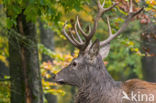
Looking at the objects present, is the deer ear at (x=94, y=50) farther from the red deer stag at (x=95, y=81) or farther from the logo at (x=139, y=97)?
the logo at (x=139, y=97)

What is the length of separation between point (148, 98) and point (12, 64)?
118 inches

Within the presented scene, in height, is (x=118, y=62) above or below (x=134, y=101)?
above

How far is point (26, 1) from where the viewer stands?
5977 mm

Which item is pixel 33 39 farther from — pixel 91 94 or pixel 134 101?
pixel 134 101

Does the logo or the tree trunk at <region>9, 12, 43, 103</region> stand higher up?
the tree trunk at <region>9, 12, 43, 103</region>

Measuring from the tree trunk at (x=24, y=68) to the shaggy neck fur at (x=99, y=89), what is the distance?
3.73ft

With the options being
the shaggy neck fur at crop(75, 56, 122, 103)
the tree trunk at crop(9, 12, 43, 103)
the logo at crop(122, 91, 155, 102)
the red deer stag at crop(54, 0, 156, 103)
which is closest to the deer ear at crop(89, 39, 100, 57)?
the red deer stag at crop(54, 0, 156, 103)

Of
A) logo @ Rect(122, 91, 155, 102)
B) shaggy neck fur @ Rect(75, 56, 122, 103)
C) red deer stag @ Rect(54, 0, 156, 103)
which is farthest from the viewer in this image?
shaggy neck fur @ Rect(75, 56, 122, 103)

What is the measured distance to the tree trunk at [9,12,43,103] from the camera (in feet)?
22.4

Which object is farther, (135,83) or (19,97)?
(19,97)

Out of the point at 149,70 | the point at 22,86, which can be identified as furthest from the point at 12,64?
the point at 149,70

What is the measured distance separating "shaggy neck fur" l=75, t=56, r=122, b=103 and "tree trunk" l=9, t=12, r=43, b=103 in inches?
44.8

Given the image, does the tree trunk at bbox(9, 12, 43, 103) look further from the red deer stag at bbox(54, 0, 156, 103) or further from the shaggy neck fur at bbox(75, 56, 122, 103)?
the shaggy neck fur at bbox(75, 56, 122, 103)

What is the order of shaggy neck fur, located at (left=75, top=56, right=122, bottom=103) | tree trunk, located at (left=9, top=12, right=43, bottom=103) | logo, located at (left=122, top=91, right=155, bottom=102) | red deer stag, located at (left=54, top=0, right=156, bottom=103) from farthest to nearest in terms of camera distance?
tree trunk, located at (left=9, top=12, right=43, bottom=103), shaggy neck fur, located at (left=75, top=56, right=122, bottom=103), red deer stag, located at (left=54, top=0, right=156, bottom=103), logo, located at (left=122, top=91, right=155, bottom=102)
